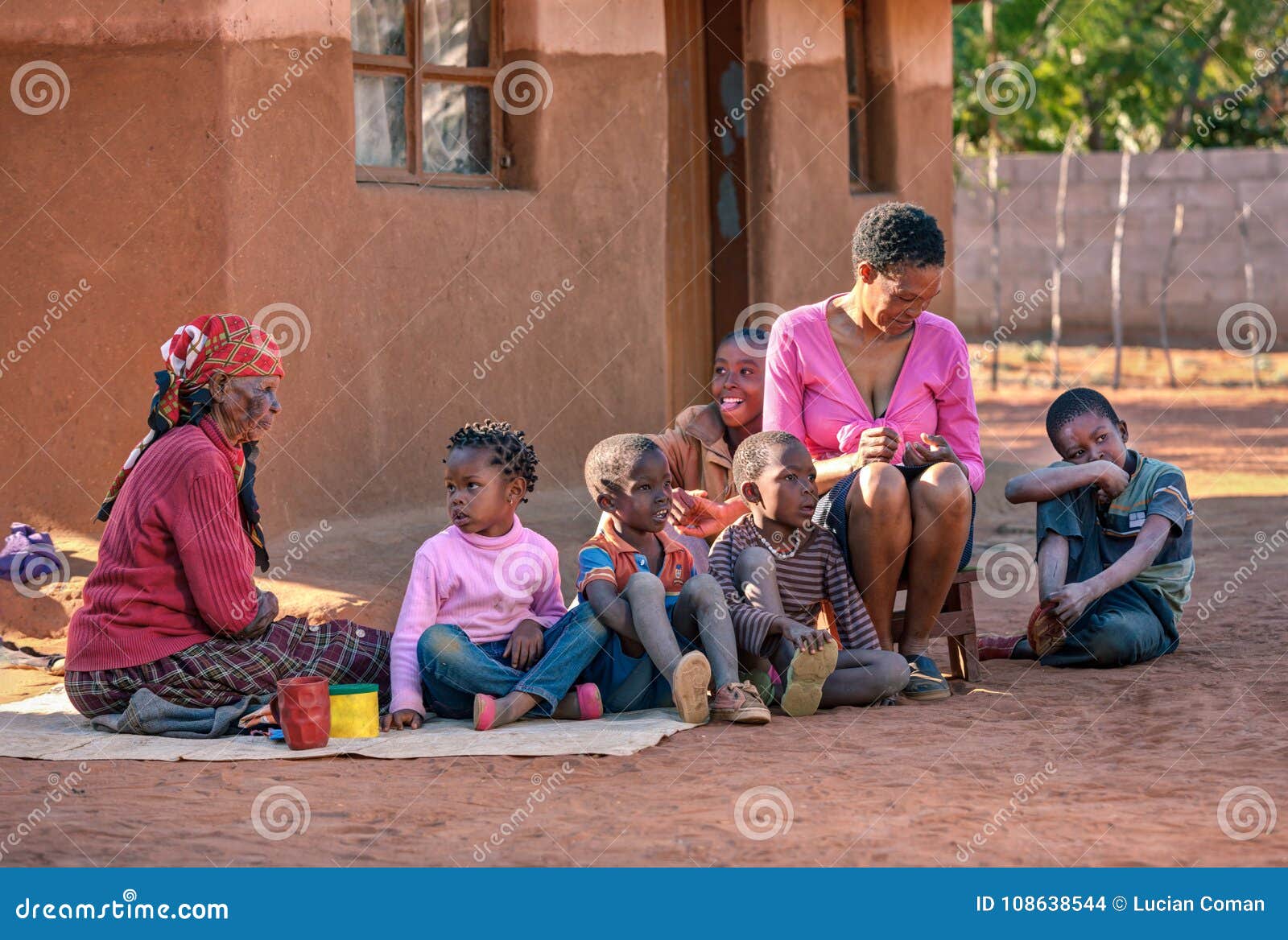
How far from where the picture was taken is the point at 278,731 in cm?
438

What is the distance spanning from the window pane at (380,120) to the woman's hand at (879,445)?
2.62 meters

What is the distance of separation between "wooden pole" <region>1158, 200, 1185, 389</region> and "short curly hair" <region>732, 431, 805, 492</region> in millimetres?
10905

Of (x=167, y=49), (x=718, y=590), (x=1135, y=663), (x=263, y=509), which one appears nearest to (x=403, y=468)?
(x=263, y=509)

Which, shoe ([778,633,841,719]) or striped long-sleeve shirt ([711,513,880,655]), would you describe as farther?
striped long-sleeve shirt ([711,513,880,655])

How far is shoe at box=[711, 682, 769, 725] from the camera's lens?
441cm

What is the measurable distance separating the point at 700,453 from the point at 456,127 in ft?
7.17

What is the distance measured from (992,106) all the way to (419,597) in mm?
16404
